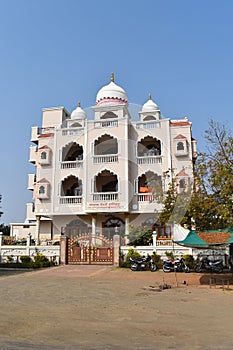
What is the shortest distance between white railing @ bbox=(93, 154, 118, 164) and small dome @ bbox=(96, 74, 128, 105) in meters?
5.16

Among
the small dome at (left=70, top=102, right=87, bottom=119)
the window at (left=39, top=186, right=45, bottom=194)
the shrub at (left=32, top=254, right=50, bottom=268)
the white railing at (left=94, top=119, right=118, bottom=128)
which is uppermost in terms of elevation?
the small dome at (left=70, top=102, right=87, bottom=119)

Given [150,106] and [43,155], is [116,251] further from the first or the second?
[150,106]

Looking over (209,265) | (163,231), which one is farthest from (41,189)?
(209,265)

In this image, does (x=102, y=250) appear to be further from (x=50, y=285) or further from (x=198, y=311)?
(x=198, y=311)

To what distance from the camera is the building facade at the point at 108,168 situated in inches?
889

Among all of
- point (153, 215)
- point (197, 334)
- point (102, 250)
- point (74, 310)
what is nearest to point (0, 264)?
point (102, 250)

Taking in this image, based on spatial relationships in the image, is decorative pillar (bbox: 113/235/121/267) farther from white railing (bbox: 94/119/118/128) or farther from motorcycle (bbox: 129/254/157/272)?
white railing (bbox: 94/119/118/128)

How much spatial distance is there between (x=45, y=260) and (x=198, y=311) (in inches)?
479

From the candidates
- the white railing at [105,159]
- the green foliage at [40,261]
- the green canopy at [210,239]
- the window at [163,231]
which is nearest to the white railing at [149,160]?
the white railing at [105,159]

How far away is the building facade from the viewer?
889 inches

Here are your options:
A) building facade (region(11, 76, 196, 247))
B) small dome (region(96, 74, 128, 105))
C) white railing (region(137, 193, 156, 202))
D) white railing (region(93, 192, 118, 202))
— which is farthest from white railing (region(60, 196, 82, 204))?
small dome (region(96, 74, 128, 105))

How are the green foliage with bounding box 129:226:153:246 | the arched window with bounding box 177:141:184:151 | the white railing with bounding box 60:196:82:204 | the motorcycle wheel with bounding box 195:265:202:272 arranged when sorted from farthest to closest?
the white railing with bounding box 60:196:82:204 → the arched window with bounding box 177:141:184:151 → the green foliage with bounding box 129:226:153:246 → the motorcycle wheel with bounding box 195:265:202:272

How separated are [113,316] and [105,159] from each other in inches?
699

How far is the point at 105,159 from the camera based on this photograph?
2348 centimetres
